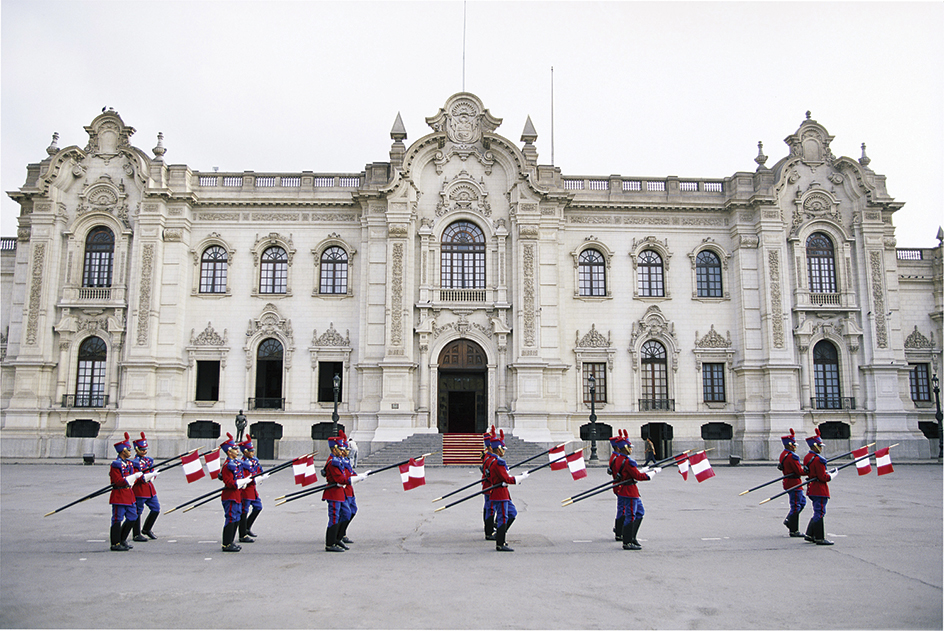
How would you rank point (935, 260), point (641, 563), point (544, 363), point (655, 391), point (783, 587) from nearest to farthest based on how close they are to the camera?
1. point (783, 587)
2. point (641, 563)
3. point (544, 363)
4. point (655, 391)
5. point (935, 260)

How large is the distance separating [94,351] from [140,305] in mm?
3221

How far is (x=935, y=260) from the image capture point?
3653 centimetres

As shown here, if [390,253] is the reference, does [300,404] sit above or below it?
below

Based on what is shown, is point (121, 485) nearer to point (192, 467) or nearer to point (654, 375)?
point (192, 467)

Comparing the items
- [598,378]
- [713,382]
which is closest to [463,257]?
[598,378]

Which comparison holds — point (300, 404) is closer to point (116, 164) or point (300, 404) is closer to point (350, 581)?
point (116, 164)

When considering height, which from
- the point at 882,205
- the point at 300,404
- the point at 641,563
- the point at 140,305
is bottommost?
the point at 641,563

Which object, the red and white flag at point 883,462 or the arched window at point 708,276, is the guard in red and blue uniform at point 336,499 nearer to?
the red and white flag at point 883,462

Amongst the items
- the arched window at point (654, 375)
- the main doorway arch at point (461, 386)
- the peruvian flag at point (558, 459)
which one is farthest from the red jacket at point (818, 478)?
the arched window at point (654, 375)

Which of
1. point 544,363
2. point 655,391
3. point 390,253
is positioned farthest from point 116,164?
point 655,391

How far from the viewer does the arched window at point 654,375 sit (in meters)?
33.5

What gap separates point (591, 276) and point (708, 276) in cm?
579

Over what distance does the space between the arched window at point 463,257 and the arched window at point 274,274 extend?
7.63 m

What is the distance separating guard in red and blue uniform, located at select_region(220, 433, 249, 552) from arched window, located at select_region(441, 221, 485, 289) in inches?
850
